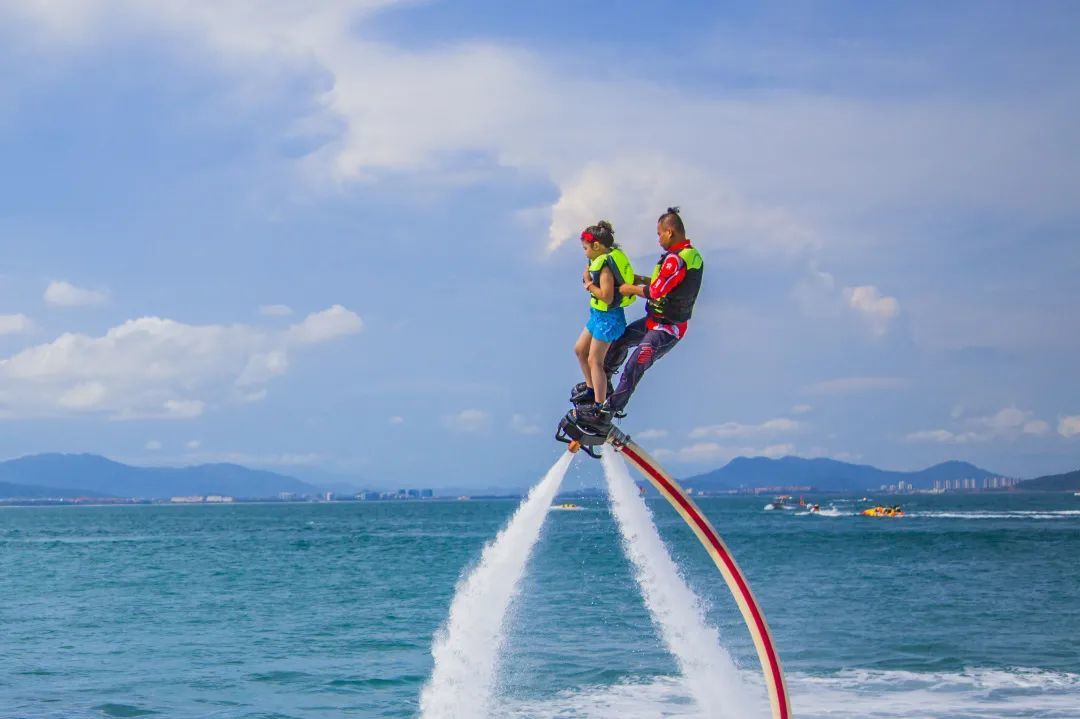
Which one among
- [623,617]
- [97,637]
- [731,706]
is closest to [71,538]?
[97,637]

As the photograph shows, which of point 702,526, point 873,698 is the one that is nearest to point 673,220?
point 702,526

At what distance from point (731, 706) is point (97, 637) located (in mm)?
29461

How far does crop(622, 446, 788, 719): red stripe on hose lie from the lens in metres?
12.2

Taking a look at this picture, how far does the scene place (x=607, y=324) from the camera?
11.9 m

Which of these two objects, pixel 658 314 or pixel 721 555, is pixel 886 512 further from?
pixel 658 314

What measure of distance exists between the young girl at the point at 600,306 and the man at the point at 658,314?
0.12 m

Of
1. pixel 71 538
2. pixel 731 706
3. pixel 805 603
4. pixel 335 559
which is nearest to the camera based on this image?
pixel 731 706

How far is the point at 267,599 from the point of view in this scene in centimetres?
5012

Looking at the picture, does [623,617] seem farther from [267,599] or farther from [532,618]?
[267,599]

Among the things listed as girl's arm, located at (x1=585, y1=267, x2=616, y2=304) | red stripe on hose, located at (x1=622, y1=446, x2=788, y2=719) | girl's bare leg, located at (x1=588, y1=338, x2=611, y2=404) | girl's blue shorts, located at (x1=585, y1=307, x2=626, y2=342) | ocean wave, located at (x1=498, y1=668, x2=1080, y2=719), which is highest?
girl's arm, located at (x1=585, y1=267, x2=616, y2=304)

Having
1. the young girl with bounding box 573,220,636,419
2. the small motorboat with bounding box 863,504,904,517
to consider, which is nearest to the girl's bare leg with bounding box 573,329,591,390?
the young girl with bounding box 573,220,636,419

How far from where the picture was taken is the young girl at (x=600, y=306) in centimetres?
1158

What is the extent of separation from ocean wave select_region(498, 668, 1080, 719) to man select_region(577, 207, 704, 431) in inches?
481

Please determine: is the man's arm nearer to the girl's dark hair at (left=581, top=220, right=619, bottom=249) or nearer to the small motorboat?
the girl's dark hair at (left=581, top=220, right=619, bottom=249)
